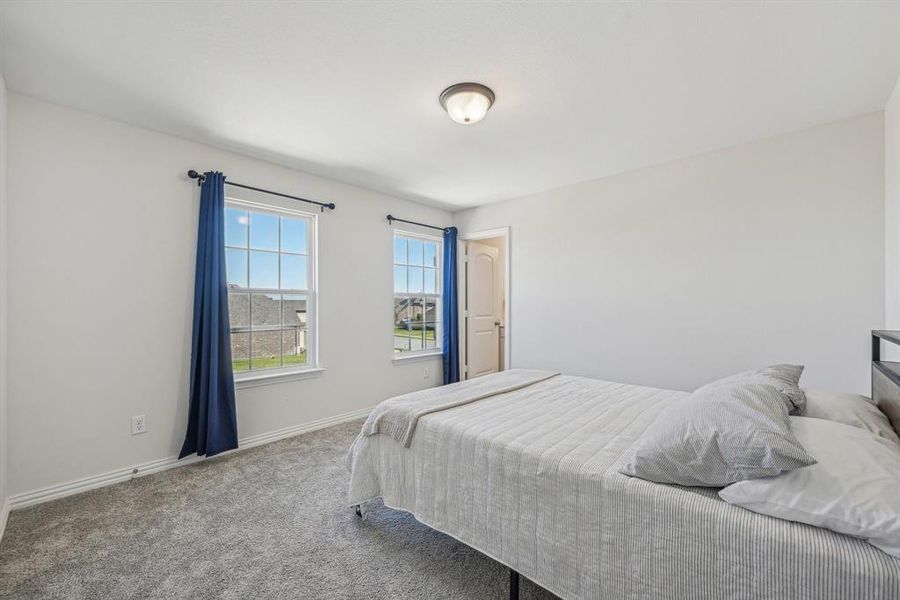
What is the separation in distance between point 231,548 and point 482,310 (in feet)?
13.5

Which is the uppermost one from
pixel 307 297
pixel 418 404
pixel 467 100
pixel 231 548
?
pixel 467 100

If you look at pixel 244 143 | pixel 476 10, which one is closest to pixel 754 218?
pixel 476 10

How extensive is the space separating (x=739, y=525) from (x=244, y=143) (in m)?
3.62

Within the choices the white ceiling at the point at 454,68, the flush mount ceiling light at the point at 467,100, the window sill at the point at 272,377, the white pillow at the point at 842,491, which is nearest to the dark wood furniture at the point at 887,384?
the white pillow at the point at 842,491

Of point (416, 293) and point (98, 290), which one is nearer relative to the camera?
point (98, 290)

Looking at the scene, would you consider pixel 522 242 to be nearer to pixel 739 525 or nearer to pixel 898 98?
pixel 898 98

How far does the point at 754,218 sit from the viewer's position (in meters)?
3.04

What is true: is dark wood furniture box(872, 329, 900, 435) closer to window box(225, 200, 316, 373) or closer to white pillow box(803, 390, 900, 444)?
white pillow box(803, 390, 900, 444)

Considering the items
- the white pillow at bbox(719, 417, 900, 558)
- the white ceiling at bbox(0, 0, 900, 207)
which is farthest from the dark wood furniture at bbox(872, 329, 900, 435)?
the white ceiling at bbox(0, 0, 900, 207)

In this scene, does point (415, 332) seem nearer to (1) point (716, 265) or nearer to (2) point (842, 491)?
(1) point (716, 265)

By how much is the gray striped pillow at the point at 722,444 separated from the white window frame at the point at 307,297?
2.99 metres

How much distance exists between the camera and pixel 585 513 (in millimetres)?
1313

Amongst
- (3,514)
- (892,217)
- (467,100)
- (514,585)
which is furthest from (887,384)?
(3,514)

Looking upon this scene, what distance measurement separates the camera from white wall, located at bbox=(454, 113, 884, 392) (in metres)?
2.68
